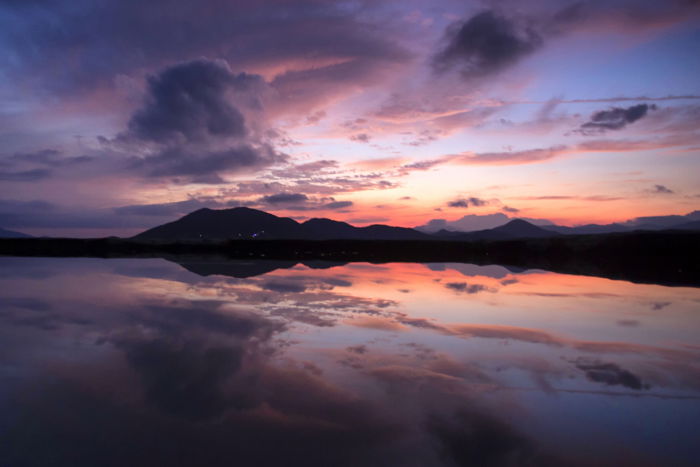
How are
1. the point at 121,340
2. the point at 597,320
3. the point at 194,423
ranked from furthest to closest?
the point at 597,320 < the point at 121,340 < the point at 194,423

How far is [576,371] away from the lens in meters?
6.46

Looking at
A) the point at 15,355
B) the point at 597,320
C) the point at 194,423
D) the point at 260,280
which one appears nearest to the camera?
the point at 194,423

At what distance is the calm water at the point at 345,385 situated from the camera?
13.5ft

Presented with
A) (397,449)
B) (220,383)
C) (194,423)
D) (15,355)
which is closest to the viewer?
(397,449)

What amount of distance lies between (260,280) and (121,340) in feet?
31.3

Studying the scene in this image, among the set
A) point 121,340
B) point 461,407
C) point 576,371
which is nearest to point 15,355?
point 121,340

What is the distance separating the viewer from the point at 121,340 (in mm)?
7855

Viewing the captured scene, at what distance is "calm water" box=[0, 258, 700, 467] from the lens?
411 cm

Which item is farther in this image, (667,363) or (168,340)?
(168,340)

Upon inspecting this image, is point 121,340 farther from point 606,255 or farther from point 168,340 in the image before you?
point 606,255

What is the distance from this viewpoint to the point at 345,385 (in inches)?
226

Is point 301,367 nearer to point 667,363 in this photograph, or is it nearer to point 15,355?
point 15,355

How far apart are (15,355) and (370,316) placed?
6868mm

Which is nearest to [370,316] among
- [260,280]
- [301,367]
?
[301,367]
